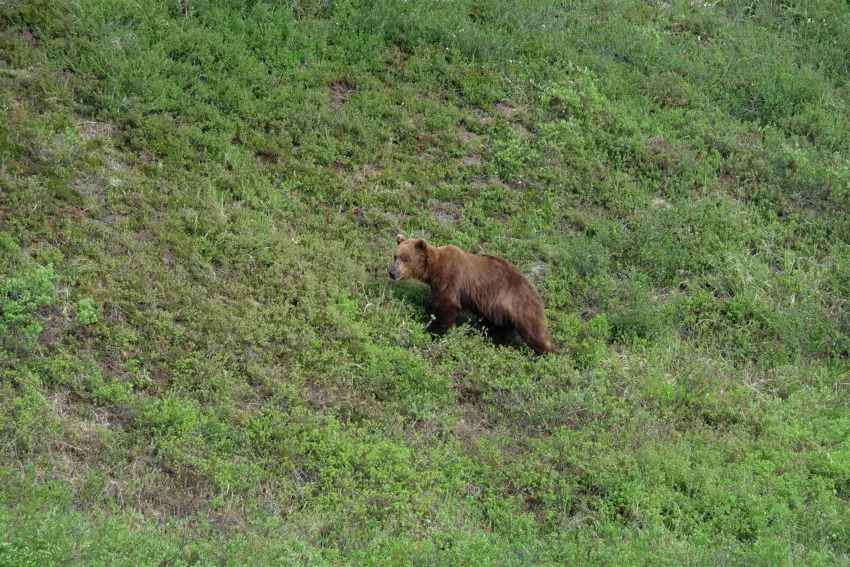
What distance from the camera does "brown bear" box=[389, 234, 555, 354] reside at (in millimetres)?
10430

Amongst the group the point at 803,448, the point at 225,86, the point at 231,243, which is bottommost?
the point at 803,448

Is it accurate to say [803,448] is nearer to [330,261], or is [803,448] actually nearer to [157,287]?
[330,261]

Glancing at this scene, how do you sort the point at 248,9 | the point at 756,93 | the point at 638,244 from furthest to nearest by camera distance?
1. the point at 756,93
2. the point at 248,9
3. the point at 638,244

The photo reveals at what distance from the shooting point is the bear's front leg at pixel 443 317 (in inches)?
411

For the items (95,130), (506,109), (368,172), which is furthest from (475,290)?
(95,130)

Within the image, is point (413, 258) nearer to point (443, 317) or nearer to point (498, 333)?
point (443, 317)

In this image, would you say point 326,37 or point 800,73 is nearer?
point 326,37

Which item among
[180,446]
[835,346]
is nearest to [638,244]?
[835,346]

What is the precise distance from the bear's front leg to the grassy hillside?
0.64 feet

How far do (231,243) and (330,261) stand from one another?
1.18 metres

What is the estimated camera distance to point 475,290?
10.5m

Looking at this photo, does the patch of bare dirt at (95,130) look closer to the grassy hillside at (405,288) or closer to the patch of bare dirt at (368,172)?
the grassy hillside at (405,288)

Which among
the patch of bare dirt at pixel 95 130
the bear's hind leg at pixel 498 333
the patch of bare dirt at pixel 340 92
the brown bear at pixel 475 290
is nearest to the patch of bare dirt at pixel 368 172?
the patch of bare dirt at pixel 340 92

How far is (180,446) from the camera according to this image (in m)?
8.09
